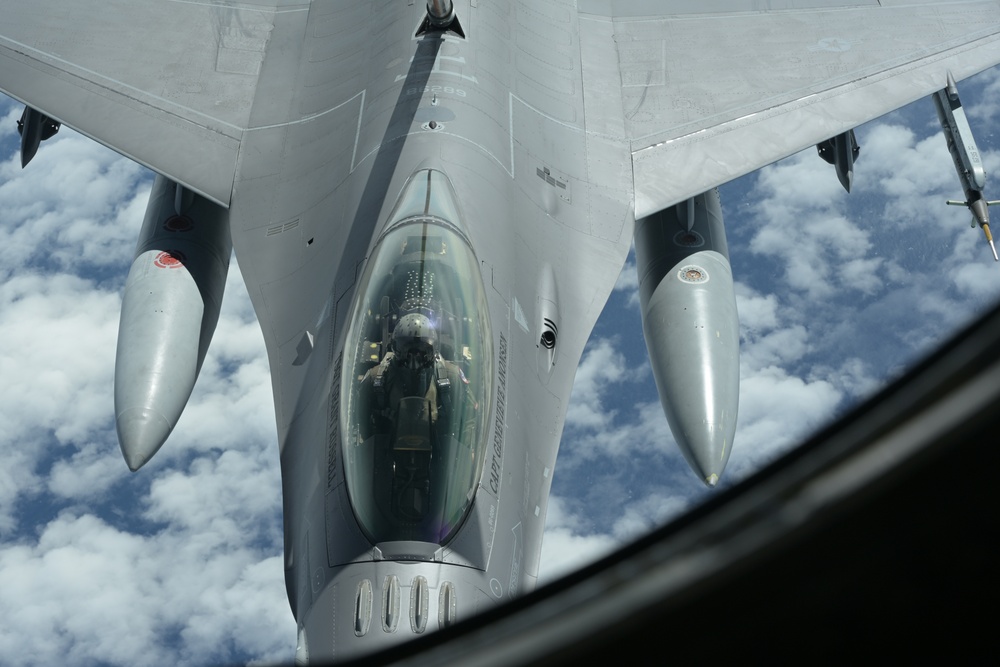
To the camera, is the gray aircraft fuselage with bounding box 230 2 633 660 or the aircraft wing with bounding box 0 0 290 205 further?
the aircraft wing with bounding box 0 0 290 205

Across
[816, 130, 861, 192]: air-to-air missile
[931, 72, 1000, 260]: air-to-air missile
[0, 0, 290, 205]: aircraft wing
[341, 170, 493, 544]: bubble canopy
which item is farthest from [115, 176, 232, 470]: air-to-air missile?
[931, 72, 1000, 260]: air-to-air missile

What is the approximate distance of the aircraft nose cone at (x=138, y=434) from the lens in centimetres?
1221

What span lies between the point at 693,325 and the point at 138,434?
679 centimetres

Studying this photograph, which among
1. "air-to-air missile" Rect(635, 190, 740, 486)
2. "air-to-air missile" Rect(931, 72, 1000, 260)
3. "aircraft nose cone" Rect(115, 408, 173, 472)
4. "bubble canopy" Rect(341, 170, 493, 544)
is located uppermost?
"air-to-air missile" Rect(931, 72, 1000, 260)

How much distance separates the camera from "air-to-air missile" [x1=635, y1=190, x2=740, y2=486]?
1241 cm

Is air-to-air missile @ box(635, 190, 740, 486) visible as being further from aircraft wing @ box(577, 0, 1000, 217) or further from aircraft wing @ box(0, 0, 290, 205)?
aircraft wing @ box(0, 0, 290, 205)

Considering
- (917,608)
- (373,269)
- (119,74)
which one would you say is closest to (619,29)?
(119,74)

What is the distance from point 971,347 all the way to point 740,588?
491mm

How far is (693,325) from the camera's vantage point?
13.1 metres

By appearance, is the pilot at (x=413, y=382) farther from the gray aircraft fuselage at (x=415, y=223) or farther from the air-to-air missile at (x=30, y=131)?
the air-to-air missile at (x=30, y=131)

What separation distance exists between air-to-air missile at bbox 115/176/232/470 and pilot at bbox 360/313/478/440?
574cm

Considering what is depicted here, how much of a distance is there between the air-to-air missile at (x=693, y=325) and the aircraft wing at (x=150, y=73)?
5.84 m

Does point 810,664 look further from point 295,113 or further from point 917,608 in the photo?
point 295,113

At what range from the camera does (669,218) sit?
49.4 feet
